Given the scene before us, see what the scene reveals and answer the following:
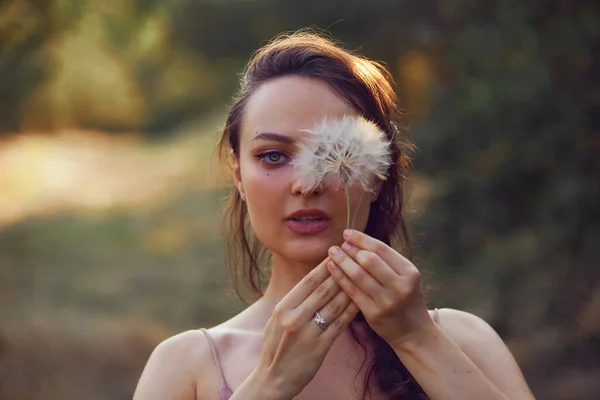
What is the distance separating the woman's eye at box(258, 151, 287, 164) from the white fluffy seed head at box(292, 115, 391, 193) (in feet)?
0.26

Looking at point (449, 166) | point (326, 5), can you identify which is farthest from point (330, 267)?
point (326, 5)

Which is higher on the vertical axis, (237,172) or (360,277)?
(237,172)

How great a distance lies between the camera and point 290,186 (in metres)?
1.90

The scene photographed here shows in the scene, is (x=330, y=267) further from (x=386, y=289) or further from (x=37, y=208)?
(x=37, y=208)

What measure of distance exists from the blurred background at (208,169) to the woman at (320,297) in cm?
205

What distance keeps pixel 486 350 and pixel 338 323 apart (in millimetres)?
518

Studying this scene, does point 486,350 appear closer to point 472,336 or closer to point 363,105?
point 472,336

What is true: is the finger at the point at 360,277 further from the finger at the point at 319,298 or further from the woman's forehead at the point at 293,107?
the woman's forehead at the point at 293,107

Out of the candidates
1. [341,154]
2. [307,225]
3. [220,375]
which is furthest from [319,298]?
[220,375]

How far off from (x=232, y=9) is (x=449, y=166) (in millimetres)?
1552

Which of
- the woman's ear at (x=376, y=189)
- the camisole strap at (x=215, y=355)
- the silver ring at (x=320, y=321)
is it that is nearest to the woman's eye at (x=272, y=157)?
the woman's ear at (x=376, y=189)

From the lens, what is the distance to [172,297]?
5.30m

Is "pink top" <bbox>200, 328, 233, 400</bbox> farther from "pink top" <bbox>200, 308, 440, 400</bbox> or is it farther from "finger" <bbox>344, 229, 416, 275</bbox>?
"finger" <bbox>344, 229, 416, 275</bbox>

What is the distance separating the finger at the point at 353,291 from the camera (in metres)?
1.73
